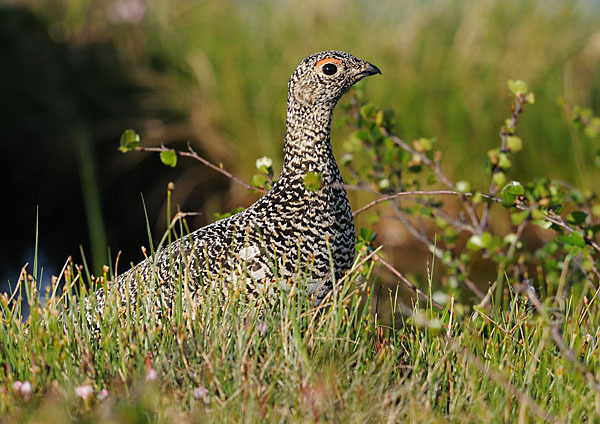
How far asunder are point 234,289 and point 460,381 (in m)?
1.02

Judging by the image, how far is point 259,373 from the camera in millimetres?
2744

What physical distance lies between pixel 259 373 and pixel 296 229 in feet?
2.68

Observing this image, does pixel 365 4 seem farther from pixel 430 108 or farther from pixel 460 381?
pixel 460 381

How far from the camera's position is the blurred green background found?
8008 mm

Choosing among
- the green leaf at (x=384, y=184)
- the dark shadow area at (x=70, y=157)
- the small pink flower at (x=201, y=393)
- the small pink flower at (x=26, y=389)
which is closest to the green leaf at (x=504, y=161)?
the green leaf at (x=384, y=184)

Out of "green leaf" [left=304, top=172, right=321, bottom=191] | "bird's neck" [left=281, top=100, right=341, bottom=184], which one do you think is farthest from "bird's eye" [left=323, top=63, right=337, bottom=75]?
"green leaf" [left=304, top=172, right=321, bottom=191]

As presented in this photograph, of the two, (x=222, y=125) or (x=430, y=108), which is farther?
(x=222, y=125)

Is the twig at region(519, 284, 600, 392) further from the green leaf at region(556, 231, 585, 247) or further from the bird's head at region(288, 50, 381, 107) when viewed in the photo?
Answer: the bird's head at region(288, 50, 381, 107)

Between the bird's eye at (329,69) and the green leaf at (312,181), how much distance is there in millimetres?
587

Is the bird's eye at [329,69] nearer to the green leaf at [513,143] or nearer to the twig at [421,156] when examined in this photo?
the twig at [421,156]

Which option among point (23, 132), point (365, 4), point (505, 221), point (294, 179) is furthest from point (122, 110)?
point (294, 179)

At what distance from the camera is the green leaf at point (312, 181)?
326cm

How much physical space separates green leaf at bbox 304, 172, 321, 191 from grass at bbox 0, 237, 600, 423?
A: 43 centimetres

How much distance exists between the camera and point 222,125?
9141 millimetres
